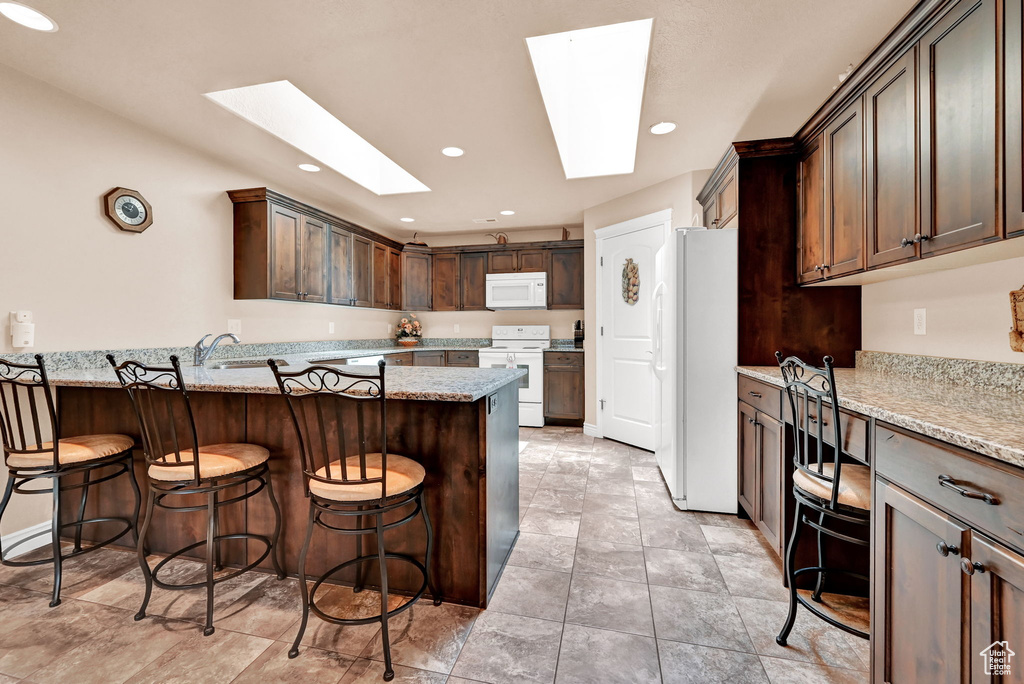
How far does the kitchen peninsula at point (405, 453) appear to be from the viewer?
5.62 feet

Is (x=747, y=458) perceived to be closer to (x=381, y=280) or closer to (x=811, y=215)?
(x=811, y=215)

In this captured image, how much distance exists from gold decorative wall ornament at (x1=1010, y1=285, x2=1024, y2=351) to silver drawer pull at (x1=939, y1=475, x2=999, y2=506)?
2.95 feet

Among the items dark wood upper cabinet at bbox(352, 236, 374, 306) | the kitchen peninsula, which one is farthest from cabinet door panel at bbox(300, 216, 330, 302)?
the kitchen peninsula

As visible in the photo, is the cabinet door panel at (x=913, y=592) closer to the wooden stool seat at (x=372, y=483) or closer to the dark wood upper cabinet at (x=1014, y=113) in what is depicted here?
the dark wood upper cabinet at (x=1014, y=113)

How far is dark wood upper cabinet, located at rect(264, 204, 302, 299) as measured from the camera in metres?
3.37

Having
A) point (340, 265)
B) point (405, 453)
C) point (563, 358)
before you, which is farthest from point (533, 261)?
point (405, 453)

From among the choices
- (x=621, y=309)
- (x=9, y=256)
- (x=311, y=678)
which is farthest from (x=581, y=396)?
(x=9, y=256)

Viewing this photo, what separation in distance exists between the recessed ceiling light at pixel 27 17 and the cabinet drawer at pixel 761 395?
3.56 m

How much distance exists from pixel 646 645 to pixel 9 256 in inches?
134

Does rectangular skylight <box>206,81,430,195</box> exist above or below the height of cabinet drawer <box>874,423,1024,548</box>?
above

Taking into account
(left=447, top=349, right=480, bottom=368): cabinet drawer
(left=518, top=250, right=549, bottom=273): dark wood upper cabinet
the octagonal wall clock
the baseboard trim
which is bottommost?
the baseboard trim

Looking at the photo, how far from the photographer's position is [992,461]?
839 mm

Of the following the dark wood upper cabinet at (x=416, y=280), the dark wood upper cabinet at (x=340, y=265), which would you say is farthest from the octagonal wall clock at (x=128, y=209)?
the dark wood upper cabinet at (x=416, y=280)

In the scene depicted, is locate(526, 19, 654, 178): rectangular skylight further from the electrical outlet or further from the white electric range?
the white electric range
